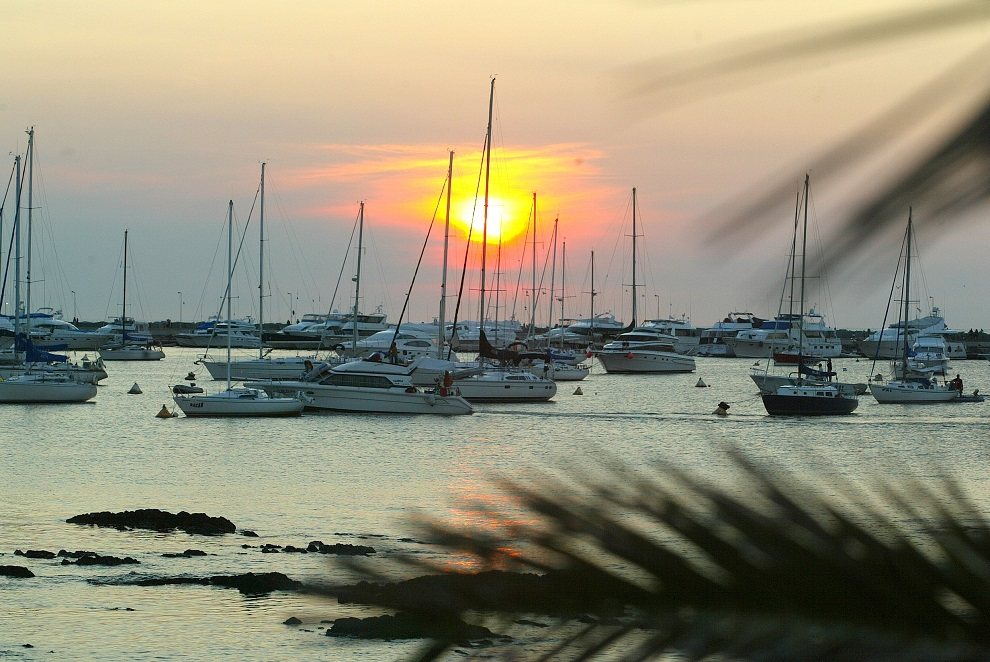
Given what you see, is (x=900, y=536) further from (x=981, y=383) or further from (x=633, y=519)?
(x=981, y=383)

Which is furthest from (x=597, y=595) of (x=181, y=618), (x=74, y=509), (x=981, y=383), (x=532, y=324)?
(x=981, y=383)

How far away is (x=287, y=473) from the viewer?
34625 millimetres

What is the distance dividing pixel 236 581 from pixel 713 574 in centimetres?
1851

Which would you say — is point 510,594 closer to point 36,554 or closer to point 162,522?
point 36,554

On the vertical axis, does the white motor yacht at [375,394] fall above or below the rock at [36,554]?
above

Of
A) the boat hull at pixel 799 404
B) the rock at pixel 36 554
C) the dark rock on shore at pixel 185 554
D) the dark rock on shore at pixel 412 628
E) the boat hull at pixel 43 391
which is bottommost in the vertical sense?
the rock at pixel 36 554

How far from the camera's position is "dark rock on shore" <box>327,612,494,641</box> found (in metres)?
1.09

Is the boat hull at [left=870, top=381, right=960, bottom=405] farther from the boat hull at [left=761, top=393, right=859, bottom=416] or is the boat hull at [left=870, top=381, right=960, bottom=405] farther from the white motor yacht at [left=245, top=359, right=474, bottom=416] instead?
the white motor yacht at [left=245, top=359, right=474, bottom=416]

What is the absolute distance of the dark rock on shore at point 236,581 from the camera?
1788 centimetres

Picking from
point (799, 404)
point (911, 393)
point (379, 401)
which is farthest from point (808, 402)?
point (379, 401)

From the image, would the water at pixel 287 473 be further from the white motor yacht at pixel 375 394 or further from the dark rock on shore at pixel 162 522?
the white motor yacht at pixel 375 394

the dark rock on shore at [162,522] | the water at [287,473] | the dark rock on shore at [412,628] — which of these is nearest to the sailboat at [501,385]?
the water at [287,473]

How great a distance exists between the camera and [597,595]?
43.3 inches

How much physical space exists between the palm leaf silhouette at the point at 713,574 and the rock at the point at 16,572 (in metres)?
19.7
